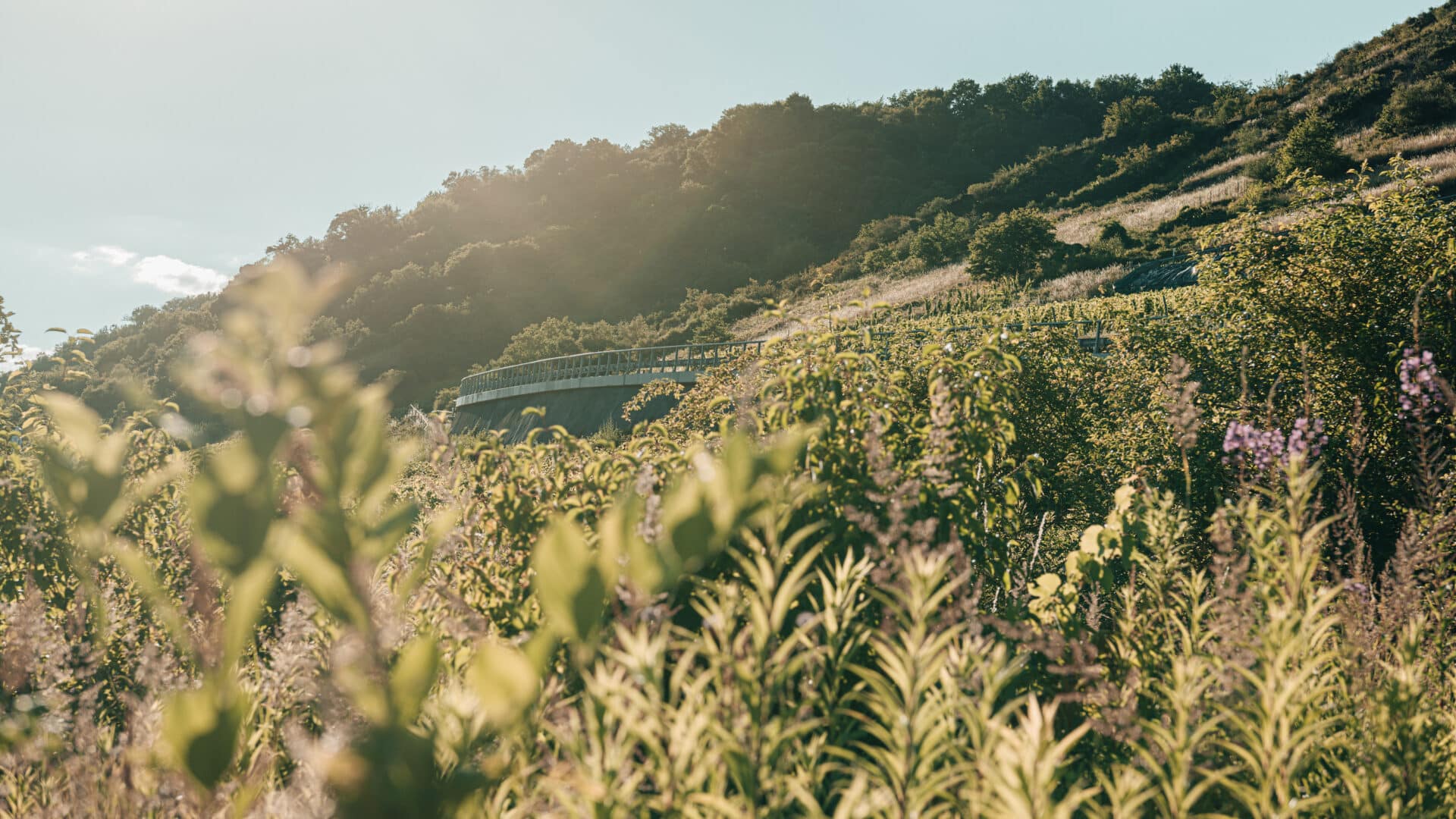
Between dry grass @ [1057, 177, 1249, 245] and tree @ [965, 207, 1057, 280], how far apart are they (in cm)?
501

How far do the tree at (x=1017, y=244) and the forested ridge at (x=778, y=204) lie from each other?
378 millimetres

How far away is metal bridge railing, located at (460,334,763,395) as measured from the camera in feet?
93.0

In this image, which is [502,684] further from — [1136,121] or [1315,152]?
[1136,121]

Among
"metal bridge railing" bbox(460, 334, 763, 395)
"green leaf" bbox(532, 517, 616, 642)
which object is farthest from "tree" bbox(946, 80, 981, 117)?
"green leaf" bbox(532, 517, 616, 642)

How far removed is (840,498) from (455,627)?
144 centimetres

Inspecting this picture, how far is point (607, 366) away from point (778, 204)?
39491 millimetres

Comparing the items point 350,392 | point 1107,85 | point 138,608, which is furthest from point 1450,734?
point 1107,85

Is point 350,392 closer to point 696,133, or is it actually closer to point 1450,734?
point 1450,734

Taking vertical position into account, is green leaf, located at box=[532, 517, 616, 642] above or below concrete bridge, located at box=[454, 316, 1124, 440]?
above

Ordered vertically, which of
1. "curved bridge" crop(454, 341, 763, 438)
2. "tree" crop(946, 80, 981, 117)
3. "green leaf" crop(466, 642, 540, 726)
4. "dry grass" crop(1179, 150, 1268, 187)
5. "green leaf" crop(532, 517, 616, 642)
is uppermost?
"tree" crop(946, 80, 981, 117)

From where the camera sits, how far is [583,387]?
1276 inches

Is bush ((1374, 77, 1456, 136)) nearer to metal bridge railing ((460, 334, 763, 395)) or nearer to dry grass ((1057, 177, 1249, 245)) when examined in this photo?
dry grass ((1057, 177, 1249, 245))

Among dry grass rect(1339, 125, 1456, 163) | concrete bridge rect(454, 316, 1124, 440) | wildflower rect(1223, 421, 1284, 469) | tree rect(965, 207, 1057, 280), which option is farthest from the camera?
dry grass rect(1339, 125, 1456, 163)

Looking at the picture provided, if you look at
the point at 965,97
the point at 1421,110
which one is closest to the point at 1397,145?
the point at 1421,110
